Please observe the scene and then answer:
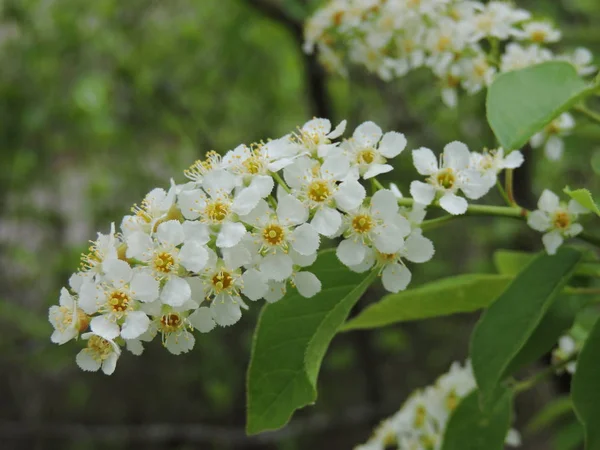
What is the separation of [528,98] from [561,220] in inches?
8.4

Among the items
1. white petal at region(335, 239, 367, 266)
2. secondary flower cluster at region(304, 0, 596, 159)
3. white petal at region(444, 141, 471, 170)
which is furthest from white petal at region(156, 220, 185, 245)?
secondary flower cluster at region(304, 0, 596, 159)

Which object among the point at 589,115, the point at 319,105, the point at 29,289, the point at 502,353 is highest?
the point at 589,115

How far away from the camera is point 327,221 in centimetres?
95

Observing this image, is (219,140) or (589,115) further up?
(589,115)

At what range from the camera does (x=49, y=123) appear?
4312 millimetres

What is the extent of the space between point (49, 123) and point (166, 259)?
373 centimetres

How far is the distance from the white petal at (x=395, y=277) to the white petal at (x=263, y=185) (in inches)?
8.8

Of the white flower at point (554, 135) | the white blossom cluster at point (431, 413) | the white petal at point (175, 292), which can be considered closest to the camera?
the white petal at point (175, 292)

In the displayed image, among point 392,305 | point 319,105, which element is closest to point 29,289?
point 319,105

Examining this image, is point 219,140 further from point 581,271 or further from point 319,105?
point 581,271

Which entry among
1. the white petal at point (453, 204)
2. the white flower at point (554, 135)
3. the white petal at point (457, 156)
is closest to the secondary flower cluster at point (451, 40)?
the white flower at point (554, 135)

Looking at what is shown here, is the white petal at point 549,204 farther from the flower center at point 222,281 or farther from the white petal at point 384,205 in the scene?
the flower center at point 222,281

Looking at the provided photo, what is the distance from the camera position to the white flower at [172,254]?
923 mm

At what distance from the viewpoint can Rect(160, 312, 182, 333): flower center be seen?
97cm
